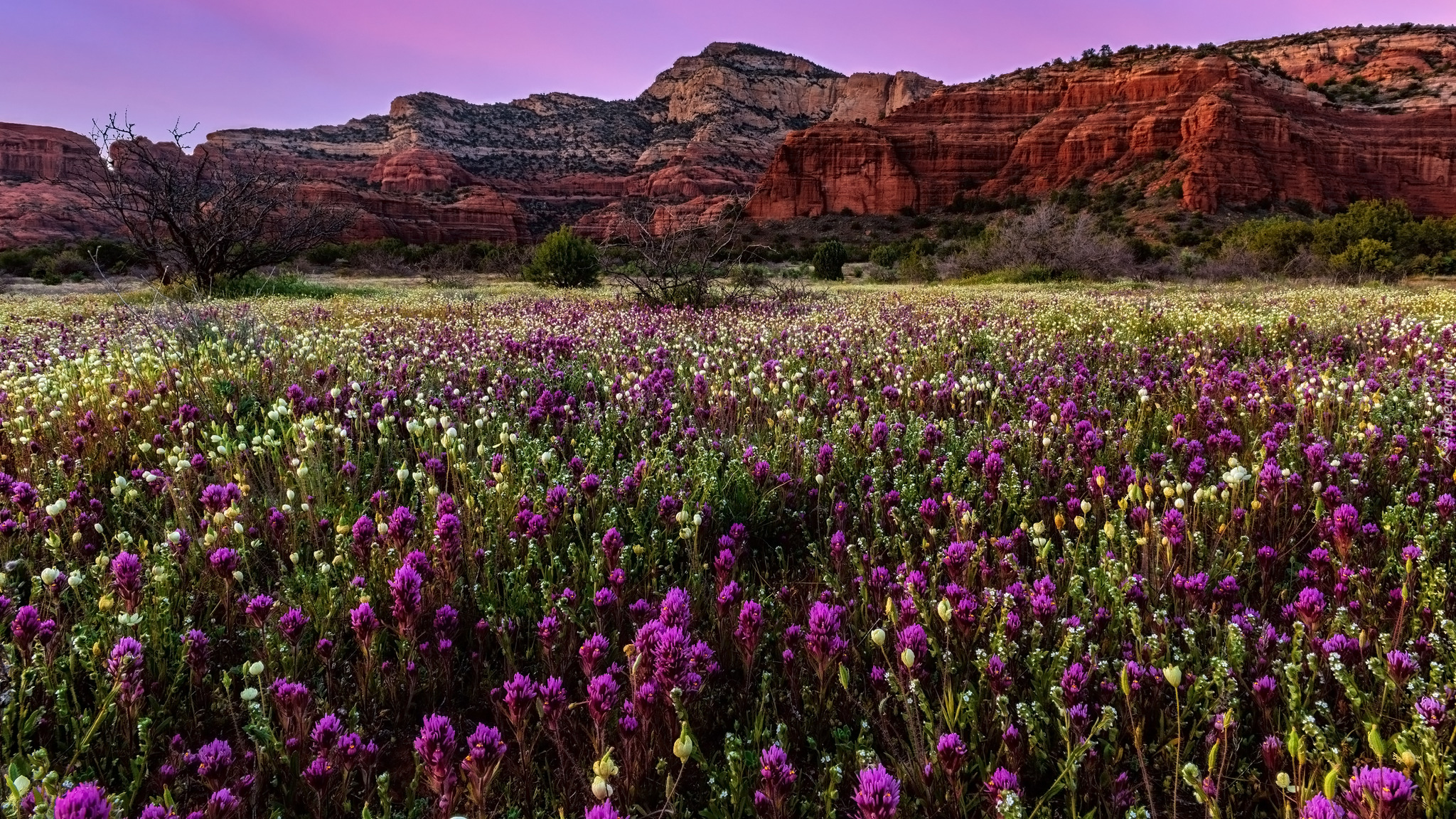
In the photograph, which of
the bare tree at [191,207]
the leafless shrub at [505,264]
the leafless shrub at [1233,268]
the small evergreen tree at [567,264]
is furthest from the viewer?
the leafless shrub at [505,264]

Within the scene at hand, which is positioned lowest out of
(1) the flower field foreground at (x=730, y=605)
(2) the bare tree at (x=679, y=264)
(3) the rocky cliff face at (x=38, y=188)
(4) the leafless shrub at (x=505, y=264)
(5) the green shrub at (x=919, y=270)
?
(1) the flower field foreground at (x=730, y=605)

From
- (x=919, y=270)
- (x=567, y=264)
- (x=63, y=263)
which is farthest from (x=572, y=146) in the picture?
(x=567, y=264)

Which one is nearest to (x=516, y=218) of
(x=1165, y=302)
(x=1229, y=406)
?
(x=1165, y=302)

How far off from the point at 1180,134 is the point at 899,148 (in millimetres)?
29039

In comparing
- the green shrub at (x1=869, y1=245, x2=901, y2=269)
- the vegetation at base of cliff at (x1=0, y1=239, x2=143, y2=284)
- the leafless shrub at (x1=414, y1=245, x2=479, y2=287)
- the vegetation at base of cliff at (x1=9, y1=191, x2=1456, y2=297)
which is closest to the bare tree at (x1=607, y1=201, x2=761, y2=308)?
the vegetation at base of cliff at (x1=9, y1=191, x2=1456, y2=297)

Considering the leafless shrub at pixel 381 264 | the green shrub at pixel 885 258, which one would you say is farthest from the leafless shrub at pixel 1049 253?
the leafless shrub at pixel 381 264

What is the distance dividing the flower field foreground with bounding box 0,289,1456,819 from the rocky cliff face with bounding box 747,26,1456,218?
204ft

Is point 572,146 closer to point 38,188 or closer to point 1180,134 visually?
point 38,188

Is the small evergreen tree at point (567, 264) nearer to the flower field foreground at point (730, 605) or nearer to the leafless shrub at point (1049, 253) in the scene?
the leafless shrub at point (1049, 253)

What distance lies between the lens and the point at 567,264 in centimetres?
2169

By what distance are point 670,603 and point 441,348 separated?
5.38m

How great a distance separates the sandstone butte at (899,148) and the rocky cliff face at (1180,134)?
23cm

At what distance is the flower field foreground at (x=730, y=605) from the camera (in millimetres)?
1509

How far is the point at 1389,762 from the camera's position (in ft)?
5.05
